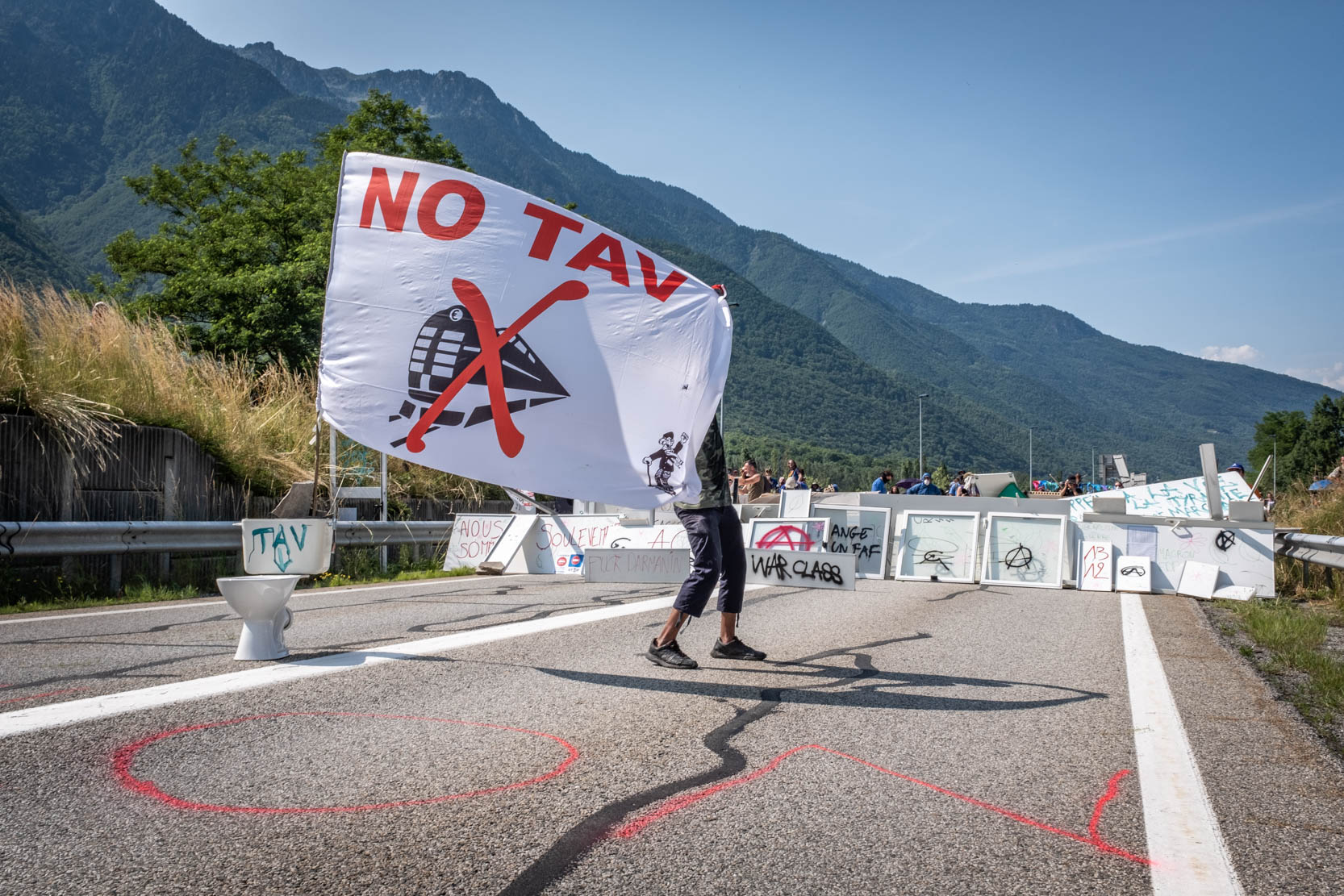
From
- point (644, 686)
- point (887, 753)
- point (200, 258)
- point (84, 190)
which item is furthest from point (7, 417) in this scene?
point (84, 190)

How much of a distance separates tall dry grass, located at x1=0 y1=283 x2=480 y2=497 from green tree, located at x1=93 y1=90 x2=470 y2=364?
8.17 m

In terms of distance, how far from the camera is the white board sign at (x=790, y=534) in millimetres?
12719

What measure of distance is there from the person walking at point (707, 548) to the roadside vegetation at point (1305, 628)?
340 centimetres

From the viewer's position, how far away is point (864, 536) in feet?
52.0

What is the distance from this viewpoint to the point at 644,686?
5949mm

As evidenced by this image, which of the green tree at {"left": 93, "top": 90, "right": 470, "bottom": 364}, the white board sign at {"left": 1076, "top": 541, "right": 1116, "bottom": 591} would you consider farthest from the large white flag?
the green tree at {"left": 93, "top": 90, "right": 470, "bottom": 364}

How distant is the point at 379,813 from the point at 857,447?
19963 cm

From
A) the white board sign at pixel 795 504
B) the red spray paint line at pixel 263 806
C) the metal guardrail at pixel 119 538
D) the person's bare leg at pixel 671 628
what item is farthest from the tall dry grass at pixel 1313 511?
the red spray paint line at pixel 263 806

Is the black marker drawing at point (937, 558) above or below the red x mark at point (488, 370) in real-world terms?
below

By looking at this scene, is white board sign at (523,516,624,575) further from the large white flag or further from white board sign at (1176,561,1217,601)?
the large white flag

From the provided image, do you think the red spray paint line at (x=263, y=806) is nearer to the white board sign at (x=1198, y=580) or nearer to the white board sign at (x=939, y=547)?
the white board sign at (x=939, y=547)

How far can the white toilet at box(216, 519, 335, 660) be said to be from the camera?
6012 mm

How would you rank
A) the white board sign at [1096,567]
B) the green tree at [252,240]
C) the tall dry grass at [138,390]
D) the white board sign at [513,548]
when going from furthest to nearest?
the green tree at [252,240] < the white board sign at [1096,567] < the white board sign at [513,548] < the tall dry grass at [138,390]

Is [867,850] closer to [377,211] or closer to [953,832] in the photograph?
[953,832]
